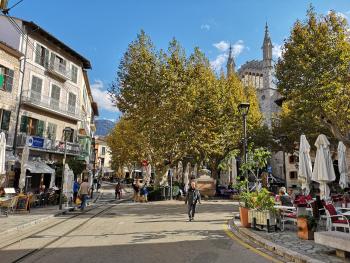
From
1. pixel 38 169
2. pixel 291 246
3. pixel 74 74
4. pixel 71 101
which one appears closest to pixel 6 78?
pixel 38 169

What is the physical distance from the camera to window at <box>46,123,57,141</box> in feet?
93.5

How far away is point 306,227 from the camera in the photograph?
8211 mm

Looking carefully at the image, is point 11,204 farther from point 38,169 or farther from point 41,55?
point 41,55

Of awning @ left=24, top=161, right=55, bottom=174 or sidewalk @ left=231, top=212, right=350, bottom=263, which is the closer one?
sidewalk @ left=231, top=212, right=350, bottom=263

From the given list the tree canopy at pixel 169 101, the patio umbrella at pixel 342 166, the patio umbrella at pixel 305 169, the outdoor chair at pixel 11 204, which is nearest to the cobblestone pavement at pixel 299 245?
the patio umbrella at pixel 305 169

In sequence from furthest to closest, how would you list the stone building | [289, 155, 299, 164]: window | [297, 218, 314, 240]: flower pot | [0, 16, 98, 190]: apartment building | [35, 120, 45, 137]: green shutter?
the stone building < [289, 155, 299, 164]: window < [35, 120, 45, 137]: green shutter < [0, 16, 98, 190]: apartment building < [297, 218, 314, 240]: flower pot

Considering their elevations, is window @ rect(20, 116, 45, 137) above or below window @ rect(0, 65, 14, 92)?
below

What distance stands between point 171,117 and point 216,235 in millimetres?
16456

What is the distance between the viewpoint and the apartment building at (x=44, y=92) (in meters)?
25.7

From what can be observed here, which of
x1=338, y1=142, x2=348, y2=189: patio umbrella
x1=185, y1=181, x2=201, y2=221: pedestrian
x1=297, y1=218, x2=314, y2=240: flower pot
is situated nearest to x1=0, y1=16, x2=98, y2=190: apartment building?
x1=185, y1=181, x2=201, y2=221: pedestrian

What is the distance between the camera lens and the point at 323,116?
20.4m

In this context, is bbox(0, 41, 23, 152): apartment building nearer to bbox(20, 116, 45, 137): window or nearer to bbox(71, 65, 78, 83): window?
bbox(20, 116, 45, 137): window

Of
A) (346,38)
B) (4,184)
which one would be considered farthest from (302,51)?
(4,184)

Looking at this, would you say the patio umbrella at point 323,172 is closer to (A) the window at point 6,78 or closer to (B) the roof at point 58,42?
(A) the window at point 6,78
